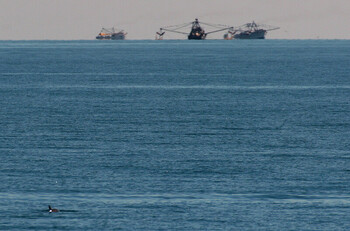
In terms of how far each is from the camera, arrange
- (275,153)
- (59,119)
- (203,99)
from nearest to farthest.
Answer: (275,153) < (59,119) < (203,99)

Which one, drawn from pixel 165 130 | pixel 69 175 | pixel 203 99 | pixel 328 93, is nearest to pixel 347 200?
pixel 69 175

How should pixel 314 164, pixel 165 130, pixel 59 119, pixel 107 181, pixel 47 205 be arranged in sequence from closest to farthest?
1. pixel 47 205
2. pixel 107 181
3. pixel 314 164
4. pixel 165 130
5. pixel 59 119

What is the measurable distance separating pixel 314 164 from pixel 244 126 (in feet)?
90.3

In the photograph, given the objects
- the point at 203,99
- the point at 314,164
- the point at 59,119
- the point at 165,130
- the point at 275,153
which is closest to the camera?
the point at 314,164

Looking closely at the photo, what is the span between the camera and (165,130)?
316 feet

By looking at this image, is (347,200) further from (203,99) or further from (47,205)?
(203,99)

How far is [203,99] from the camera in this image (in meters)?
138

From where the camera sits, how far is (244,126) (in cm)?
10050

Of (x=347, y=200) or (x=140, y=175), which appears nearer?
(x=347, y=200)

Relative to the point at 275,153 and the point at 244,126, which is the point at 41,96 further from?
the point at 275,153

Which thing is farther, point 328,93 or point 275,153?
point 328,93

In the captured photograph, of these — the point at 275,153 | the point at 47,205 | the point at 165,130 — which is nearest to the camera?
the point at 47,205

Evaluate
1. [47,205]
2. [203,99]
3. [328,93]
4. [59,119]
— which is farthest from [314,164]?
[328,93]

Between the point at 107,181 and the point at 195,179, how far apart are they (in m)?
7.30
